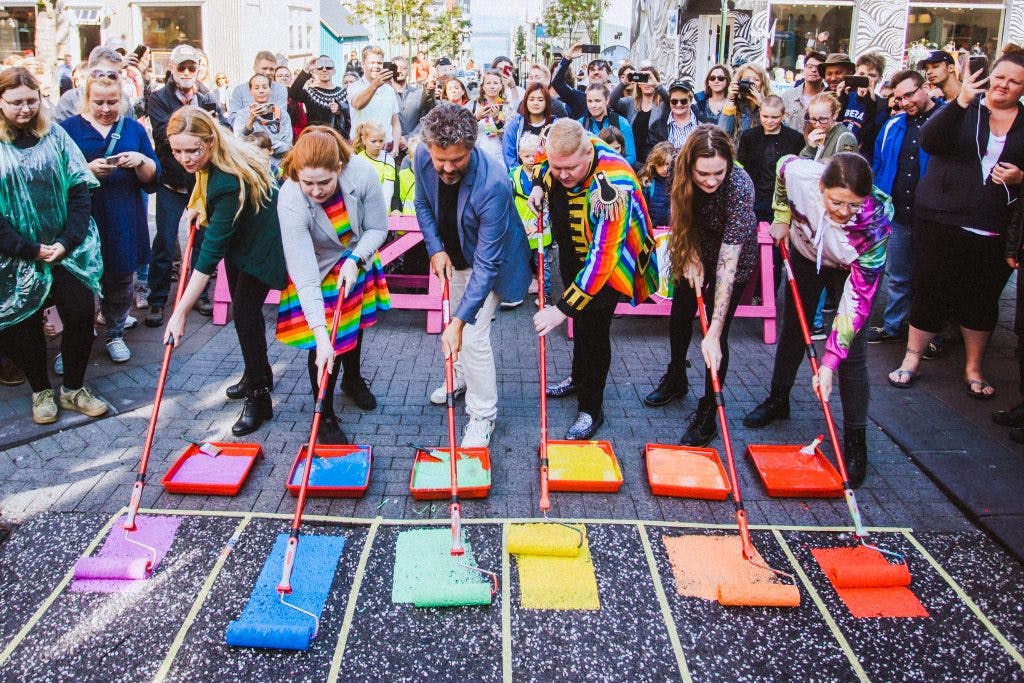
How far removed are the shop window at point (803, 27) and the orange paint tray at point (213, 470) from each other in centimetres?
1576

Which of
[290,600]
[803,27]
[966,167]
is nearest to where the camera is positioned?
[290,600]

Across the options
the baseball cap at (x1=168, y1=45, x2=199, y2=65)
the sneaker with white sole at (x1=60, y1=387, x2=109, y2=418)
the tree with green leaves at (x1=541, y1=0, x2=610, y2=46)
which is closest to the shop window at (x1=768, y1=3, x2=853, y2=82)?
the tree with green leaves at (x1=541, y1=0, x2=610, y2=46)

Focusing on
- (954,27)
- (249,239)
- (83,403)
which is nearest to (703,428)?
(249,239)

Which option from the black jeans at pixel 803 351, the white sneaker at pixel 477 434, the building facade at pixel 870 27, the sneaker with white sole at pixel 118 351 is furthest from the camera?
the building facade at pixel 870 27

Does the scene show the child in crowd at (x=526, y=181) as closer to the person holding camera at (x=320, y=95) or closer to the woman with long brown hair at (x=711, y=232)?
the woman with long brown hair at (x=711, y=232)

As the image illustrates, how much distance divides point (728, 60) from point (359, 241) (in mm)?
15501

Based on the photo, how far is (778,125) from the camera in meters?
6.48

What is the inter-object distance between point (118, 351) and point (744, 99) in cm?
579

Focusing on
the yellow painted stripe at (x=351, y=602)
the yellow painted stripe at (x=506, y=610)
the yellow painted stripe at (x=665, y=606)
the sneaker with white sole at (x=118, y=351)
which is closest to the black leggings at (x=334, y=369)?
the yellow painted stripe at (x=351, y=602)

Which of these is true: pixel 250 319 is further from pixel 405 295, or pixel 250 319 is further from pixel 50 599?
pixel 405 295

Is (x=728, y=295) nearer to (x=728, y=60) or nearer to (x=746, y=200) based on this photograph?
(x=746, y=200)

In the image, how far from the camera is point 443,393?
5238 millimetres

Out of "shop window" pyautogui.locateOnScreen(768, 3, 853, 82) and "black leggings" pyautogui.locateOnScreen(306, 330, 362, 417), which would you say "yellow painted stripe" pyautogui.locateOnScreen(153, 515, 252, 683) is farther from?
"shop window" pyautogui.locateOnScreen(768, 3, 853, 82)

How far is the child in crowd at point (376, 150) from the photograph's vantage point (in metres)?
7.03
